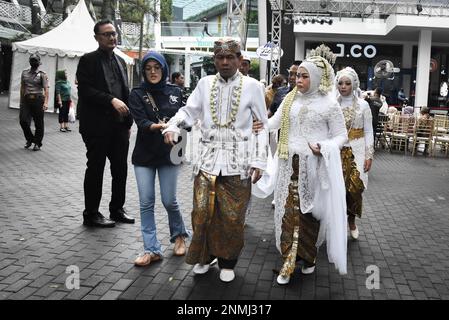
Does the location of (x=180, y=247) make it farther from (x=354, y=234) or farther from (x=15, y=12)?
(x=15, y=12)

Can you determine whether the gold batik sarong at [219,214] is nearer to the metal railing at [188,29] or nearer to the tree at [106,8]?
the tree at [106,8]

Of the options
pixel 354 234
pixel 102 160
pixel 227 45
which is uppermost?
pixel 227 45

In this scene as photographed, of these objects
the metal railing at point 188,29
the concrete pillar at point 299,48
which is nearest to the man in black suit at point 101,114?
the concrete pillar at point 299,48

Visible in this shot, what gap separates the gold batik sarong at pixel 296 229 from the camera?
438 centimetres

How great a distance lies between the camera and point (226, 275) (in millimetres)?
4250

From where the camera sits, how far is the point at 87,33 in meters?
19.9

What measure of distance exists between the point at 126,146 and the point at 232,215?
221cm

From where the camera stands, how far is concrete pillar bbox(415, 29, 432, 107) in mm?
23969

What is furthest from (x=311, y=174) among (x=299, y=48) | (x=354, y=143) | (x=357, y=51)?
(x=357, y=51)

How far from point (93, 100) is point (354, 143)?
299cm

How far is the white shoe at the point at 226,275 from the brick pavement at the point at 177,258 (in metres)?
0.05
